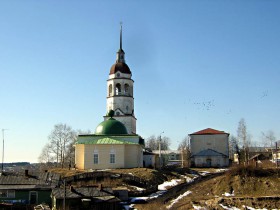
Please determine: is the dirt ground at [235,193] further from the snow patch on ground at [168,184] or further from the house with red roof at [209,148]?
the house with red roof at [209,148]

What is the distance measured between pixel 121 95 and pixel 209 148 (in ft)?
56.2

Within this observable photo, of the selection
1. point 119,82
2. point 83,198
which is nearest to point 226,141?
point 119,82

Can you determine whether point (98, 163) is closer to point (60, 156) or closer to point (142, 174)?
point (142, 174)

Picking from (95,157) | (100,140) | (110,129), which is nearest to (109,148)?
(100,140)

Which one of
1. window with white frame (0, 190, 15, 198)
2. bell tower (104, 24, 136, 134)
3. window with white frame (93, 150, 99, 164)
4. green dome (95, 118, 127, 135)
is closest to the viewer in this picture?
window with white frame (0, 190, 15, 198)

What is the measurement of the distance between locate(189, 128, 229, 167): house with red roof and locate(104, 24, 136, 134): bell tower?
11.0m

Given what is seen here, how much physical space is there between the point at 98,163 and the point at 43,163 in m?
31.3

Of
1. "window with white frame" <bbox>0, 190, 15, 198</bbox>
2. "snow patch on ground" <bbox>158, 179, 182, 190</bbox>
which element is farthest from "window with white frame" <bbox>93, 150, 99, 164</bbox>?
"window with white frame" <bbox>0, 190, 15, 198</bbox>

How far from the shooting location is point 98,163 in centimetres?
4900

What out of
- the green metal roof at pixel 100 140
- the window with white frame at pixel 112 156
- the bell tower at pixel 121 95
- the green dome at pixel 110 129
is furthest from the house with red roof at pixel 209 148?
the window with white frame at pixel 112 156

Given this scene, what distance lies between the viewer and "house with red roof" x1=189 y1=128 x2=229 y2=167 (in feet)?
200

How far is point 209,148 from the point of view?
6462cm

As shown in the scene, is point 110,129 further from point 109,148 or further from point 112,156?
point 112,156

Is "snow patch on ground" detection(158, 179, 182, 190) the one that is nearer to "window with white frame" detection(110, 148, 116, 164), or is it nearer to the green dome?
"window with white frame" detection(110, 148, 116, 164)
